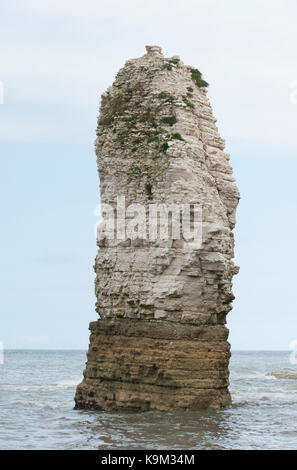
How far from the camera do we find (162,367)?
24062 millimetres

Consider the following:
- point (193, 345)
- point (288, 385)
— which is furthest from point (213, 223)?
point (288, 385)

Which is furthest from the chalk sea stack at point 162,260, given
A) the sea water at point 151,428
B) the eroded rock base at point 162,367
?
the sea water at point 151,428

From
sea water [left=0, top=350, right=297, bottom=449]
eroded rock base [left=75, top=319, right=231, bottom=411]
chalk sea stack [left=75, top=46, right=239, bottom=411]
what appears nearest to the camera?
sea water [left=0, top=350, right=297, bottom=449]

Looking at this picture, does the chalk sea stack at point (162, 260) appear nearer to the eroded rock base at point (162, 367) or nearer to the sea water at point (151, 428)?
the eroded rock base at point (162, 367)

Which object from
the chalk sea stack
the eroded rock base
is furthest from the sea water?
the chalk sea stack

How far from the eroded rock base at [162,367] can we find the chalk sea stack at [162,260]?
3cm

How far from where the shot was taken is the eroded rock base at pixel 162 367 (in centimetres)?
2400

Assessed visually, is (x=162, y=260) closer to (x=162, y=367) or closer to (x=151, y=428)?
(x=162, y=367)

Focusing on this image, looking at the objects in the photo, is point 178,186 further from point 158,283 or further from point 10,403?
point 10,403

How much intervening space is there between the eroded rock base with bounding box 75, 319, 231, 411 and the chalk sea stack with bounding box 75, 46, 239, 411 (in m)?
0.03

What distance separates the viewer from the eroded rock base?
78.7 feet

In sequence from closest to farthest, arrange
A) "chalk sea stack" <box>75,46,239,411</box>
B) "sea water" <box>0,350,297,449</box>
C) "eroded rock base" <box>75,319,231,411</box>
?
"sea water" <box>0,350,297,449</box>
"eroded rock base" <box>75,319,231,411</box>
"chalk sea stack" <box>75,46,239,411</box>

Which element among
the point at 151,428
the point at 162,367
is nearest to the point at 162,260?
the point at 162,367

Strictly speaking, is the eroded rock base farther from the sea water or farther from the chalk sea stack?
the sea water
